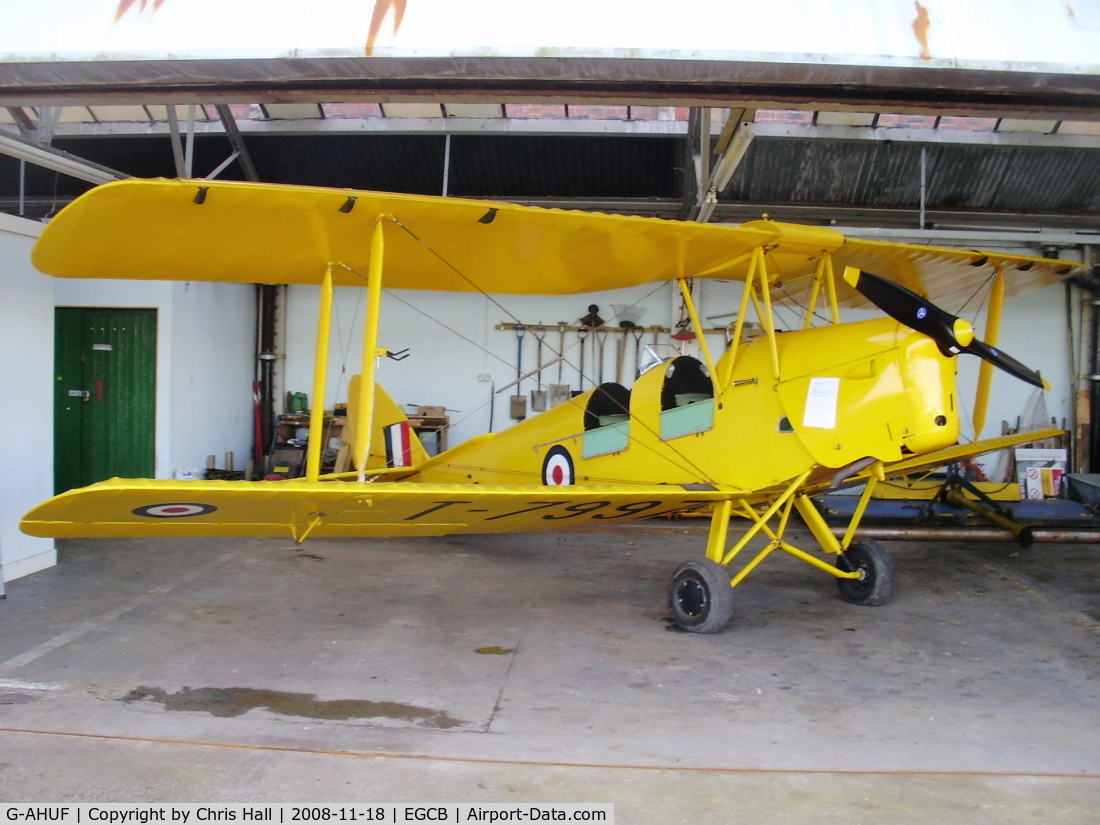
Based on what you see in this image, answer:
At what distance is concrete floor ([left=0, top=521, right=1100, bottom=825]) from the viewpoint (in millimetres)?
2557

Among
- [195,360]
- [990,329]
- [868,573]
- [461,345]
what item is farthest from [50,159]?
[990,329]

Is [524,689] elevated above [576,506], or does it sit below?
below

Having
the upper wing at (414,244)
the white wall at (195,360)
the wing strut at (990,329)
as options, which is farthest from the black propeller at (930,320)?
the white wall at (195,360)

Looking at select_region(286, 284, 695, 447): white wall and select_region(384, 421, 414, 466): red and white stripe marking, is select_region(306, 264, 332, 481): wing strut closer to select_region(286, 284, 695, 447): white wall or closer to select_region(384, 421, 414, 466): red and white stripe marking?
select_region(384, 421, 414, 466): red and white stripe marking

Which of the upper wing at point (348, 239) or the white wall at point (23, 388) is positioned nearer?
the upper wing at point (348, 239)

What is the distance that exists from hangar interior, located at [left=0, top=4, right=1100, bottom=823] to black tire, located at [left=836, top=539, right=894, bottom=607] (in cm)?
13

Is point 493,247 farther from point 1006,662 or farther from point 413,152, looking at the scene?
point 413,152

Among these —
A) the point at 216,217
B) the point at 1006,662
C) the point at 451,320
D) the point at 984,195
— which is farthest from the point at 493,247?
the point at 984,195

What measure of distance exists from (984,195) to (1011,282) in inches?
146

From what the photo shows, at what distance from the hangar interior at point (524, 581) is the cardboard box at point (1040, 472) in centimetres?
57

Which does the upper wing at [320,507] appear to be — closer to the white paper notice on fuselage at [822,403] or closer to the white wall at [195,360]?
the white paper notice on fuselage at [822,403]

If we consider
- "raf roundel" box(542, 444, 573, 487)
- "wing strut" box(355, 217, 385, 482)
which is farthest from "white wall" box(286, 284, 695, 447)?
"wing strut" box(355, 217, 385, 482)

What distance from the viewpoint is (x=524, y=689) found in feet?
11.4

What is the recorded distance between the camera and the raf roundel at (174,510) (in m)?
3.32
